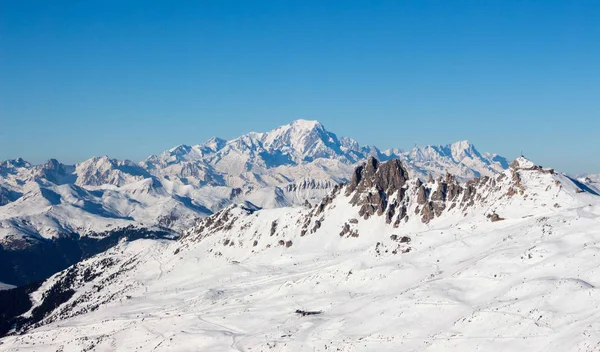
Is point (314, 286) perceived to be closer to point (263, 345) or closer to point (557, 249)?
point (263, 345)

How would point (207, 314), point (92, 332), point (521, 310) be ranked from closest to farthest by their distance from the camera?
point (521, 310) < point (207, 314) < point (92, 332)

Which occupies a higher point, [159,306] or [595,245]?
[595,245]

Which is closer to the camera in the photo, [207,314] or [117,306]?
[207,314]

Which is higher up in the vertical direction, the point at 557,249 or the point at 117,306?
the point at 557,249

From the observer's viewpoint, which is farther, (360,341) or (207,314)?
(207,314)

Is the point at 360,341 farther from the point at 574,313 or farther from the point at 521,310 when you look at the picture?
the point at 574,313

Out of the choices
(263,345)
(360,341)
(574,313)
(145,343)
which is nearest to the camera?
(574,313)

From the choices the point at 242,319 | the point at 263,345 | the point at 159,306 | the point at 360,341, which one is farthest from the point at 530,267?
the point at 159,306

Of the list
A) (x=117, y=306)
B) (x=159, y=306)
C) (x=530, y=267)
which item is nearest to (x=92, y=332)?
(x=159, y=306)

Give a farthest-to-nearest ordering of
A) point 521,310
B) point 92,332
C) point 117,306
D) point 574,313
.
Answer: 1. point 117,306
2. point 92,332
3. point 521,310
4. point 574,313

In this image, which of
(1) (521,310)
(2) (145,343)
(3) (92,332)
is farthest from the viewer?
(3) (92,332)
